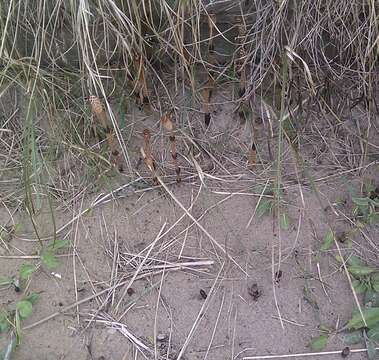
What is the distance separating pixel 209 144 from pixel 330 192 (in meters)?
0.39

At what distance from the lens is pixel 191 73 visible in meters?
1.80

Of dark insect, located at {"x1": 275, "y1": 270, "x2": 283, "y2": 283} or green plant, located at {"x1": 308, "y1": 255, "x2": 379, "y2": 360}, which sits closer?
green plant, located at {"x1": 308, "y1": 255, "x2": 379, "y2": 360}

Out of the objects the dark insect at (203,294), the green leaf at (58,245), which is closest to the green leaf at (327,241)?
the dark insect at (203,294)

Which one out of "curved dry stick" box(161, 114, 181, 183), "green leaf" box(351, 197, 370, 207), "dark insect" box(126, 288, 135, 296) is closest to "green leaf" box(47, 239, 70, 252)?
"dark insect" box(126, 288, 135, 296)

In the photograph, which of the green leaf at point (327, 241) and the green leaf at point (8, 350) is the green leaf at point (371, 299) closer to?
the green leaf at point (327, 241)

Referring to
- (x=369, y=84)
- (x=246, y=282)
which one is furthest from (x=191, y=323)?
(x=369, y=84)

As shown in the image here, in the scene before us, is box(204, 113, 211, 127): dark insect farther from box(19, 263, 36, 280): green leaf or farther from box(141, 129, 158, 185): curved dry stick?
box(19, 263, 36, 280): green leaf

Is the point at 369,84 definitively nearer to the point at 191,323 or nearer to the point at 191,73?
the point at 191,73

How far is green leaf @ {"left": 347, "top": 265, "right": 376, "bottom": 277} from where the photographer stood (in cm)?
162

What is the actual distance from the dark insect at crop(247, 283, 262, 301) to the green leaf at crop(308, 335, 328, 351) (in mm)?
183

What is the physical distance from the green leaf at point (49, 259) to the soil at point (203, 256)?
20 mm

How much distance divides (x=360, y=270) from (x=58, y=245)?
842 millimetres

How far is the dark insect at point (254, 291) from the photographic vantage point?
162cm

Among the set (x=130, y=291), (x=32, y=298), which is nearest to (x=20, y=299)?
(x=32, y=298)
